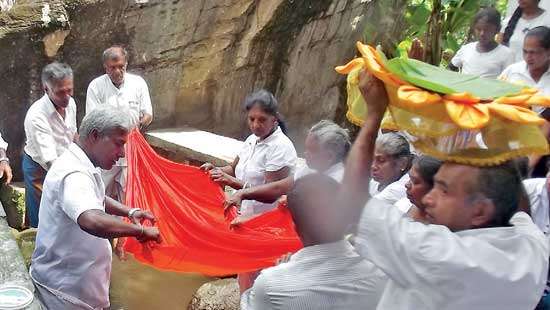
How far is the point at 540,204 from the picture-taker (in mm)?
3176

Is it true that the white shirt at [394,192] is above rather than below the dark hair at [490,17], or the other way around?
below

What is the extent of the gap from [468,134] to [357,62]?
455 mm

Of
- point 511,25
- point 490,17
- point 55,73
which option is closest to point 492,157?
point 55,73

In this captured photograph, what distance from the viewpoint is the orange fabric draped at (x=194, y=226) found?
12.0 ft

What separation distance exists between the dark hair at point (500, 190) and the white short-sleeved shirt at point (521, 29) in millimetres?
4034

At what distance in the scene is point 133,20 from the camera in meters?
7.19

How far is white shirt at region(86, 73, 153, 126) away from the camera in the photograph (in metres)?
5.82

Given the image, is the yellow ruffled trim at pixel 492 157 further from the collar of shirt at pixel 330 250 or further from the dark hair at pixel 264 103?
the dark hair at pixel 264 103

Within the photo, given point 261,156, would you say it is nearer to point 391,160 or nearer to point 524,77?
point 391,160

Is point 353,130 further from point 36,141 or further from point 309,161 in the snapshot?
point 309,161

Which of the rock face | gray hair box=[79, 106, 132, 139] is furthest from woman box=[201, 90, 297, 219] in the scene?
the rock face

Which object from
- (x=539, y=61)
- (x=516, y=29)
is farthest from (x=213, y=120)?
(x=539, y=61)

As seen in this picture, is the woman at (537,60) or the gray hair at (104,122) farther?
the woman at (537,60)

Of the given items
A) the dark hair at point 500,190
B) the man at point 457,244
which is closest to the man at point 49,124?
the man at point 457,244
